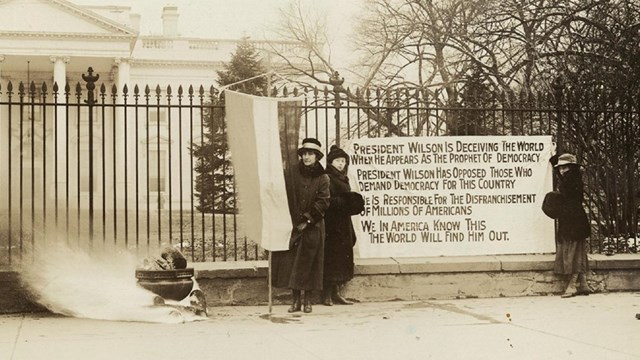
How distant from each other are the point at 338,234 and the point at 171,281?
2120 mm

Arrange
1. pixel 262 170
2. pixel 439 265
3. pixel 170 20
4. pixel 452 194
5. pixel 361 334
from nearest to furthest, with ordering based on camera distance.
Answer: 1. pixel 361 334
2. pixel 262 170
3. pixel 439 265
4. pixel 452 194
5. pixel 170 20

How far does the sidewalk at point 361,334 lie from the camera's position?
652 centimetres

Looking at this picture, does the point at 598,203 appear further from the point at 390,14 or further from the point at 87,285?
the point at 390,14

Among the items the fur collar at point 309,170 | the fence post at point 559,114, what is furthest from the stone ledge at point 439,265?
the fence post at point 559,114

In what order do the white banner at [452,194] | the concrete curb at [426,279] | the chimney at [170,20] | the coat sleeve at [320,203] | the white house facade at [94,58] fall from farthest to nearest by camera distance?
the chimney at [170,20] → the white house facade at [94,58] → the white banner at [452,194] → the concrete curb at [426,279] → the coat sleeve at [320,203]

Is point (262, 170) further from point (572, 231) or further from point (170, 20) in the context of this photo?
point (170, 20)

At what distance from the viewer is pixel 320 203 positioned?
29.3 feet

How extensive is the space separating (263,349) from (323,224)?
266cm

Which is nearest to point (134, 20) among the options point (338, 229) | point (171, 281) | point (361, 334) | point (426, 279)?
point (338, 229)

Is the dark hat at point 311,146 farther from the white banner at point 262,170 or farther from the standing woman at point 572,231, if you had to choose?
the standing woman at point 572,231

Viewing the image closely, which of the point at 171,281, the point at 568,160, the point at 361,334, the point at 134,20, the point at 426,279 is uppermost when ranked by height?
the point at 134,20

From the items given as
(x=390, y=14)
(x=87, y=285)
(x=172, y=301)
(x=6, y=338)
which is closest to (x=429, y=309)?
(x=172, y=301)

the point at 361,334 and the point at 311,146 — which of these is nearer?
the point at 361,334

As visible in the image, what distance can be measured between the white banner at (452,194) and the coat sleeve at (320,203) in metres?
1.13
